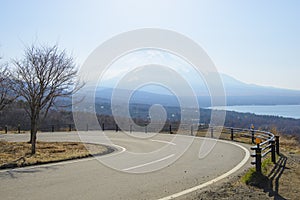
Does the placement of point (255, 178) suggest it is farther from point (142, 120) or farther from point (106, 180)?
point (142, 120)

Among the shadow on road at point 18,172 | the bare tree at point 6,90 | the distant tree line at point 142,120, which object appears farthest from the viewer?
the distant tree line at point 142,120

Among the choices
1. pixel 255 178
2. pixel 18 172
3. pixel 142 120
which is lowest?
pixel 18 172

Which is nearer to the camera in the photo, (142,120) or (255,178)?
(255,178)

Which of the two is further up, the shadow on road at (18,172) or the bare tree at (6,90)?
Answer: the bare tree at (6,90)

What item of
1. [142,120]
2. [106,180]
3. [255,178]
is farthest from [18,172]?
[142,120]

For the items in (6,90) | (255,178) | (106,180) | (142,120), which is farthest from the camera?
(142,120)

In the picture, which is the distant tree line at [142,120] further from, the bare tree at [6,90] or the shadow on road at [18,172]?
the shadow on road at [18,172]

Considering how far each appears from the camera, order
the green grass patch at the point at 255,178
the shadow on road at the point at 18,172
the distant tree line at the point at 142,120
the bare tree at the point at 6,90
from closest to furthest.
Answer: the green grass patch at the point at 255,178 → the shadow on road at the point at 18,172 → the bare tree at the point at 6,90 → the distant tree line at the point at 142,120

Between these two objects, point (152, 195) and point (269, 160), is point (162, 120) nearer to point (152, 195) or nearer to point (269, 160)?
point (269, 160)

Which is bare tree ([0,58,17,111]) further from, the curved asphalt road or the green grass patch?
the green grass patch

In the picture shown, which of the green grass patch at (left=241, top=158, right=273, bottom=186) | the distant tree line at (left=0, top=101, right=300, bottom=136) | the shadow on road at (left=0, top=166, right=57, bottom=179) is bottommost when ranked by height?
the shadow on road at (left=0, top=166, right=57, bottom=179)

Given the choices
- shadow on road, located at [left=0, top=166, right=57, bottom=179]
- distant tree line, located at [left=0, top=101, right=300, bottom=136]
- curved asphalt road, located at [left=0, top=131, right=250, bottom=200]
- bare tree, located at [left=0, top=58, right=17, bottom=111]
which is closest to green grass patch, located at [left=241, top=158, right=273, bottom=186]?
curved asphalt road, located at [left=0, top=131, right=250, bottom=200]

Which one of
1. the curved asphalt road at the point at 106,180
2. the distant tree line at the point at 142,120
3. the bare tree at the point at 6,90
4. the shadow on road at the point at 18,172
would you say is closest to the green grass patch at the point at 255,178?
the curved asphalt road at the point at 106,180

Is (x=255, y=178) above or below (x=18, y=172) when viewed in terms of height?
above
